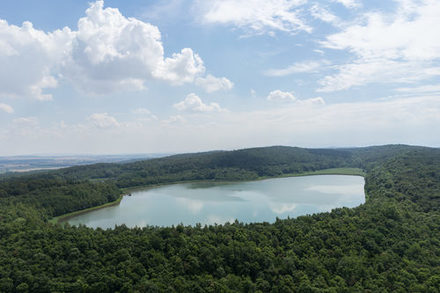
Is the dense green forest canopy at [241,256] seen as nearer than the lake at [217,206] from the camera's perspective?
Yes

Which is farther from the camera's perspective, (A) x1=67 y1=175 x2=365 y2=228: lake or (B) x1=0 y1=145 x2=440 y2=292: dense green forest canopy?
(A) x1=67 y1=175 x2=365 y2=228: lake

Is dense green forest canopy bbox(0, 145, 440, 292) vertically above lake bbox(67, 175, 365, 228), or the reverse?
dense green forest canopy bbox(0, 145, 440, 292)

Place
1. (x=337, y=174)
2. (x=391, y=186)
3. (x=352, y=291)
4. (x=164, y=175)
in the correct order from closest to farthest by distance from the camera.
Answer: (x=352, y=291) → (x=391, y=186) → (x=164, y=175) → (x=337, y=174)

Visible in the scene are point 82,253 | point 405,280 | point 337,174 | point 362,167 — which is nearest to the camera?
point 405,280

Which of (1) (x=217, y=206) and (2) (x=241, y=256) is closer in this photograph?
(2) (x=241, y=256)

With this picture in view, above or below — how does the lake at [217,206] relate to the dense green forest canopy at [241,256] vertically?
below

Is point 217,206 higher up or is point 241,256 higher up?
point 241,256

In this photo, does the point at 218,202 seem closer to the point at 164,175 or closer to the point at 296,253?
the point at 296,253

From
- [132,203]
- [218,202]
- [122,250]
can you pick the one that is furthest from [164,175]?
[122,250]
